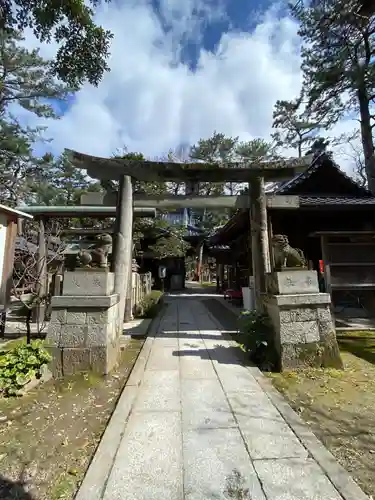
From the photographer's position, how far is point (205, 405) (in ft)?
10.5

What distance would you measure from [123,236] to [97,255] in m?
1.56

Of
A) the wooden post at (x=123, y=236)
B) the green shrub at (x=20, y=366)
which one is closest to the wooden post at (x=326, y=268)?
the wooden post at (x=123, y=236)

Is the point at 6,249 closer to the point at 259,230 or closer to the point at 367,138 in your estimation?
the point at 259,230

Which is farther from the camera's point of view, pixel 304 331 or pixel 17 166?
pixel 17 166

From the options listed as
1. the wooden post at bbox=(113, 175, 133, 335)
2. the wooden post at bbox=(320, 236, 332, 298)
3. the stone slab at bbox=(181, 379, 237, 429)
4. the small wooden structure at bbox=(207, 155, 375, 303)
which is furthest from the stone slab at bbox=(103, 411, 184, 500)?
the wooden post at bbox=(320, 236, 332, 298)

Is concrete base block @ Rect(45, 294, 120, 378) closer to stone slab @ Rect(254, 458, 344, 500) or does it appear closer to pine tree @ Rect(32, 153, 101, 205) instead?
stone slab @ Rect(254, 458, 344, 500)

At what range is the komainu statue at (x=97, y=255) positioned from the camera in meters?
4.59

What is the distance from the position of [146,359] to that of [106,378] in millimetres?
901

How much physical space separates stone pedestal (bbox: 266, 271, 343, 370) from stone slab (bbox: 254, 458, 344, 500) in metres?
2.14

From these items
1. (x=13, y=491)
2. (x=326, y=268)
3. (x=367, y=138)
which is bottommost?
(x=13, y=491)

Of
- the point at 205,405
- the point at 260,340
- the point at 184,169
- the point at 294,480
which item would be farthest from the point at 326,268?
the point at 294,480

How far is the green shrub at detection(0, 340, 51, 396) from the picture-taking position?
3.54 metres

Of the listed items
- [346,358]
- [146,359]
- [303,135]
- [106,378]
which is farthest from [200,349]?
[303,135]

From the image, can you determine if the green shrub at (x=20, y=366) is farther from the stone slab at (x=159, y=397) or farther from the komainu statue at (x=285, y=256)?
the komainu statue at (x=285, y=256)
